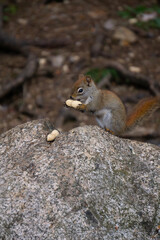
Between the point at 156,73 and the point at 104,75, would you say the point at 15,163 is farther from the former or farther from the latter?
the point at 156,73

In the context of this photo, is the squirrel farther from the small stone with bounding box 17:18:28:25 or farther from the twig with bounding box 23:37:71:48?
the small stone with bounding box 17:18:28:25

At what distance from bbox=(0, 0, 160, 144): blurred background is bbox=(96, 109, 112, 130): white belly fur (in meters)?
1.37

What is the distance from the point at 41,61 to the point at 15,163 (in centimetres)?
404

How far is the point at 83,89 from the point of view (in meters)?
3.07

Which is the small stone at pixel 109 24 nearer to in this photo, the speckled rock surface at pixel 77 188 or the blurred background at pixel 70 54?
the blurred background at pixel 70 54

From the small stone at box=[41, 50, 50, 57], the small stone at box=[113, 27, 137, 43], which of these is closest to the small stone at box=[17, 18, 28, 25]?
the small stone at box=[41, 50, 50, 57]

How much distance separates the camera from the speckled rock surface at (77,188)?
1770 mm

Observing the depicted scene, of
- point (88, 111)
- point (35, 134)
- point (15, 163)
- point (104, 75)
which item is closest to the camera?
point (15, 163)

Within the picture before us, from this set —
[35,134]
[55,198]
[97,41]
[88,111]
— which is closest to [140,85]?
[97,41]

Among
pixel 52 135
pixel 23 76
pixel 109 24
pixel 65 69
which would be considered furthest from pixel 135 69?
pixel 52 135

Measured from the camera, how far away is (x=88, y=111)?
3.00 metres

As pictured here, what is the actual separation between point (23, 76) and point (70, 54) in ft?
3.06

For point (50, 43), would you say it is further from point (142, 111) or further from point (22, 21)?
point (142, 111)

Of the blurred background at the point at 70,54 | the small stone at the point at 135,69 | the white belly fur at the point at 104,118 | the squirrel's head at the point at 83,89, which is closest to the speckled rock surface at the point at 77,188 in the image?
the white belly fur at the point at 104,118
